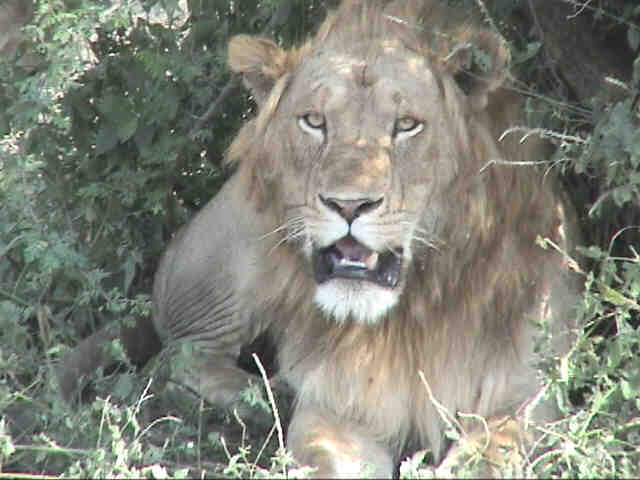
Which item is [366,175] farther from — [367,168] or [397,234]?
[397,234]

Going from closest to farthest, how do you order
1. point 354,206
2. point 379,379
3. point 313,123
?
1. point 354,206
2. point 313,123
3. point 379,379

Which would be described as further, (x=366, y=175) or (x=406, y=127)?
(x=406, y=127)

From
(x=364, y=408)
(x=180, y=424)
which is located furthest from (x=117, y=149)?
(x=364, y=408)

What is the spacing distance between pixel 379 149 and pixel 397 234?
211 millimetres

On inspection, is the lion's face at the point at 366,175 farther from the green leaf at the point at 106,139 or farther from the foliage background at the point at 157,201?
the green leaf at the point at 106,139

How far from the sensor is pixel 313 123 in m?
3.54

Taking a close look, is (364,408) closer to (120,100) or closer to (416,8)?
(416,8)

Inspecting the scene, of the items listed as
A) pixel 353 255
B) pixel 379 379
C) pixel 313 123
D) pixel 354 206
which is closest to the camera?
pixel 354 206

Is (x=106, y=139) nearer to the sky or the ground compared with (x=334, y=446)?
nearer to the sky

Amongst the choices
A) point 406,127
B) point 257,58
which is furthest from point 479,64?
point 257,58

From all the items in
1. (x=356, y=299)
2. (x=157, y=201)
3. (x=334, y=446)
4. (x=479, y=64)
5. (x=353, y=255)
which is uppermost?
(x=479, y=64)

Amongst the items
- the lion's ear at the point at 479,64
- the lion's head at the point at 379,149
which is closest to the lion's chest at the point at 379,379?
the lion's head at the point at 379,149

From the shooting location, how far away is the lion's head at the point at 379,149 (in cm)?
337

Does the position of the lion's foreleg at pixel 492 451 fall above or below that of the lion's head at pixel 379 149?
below
